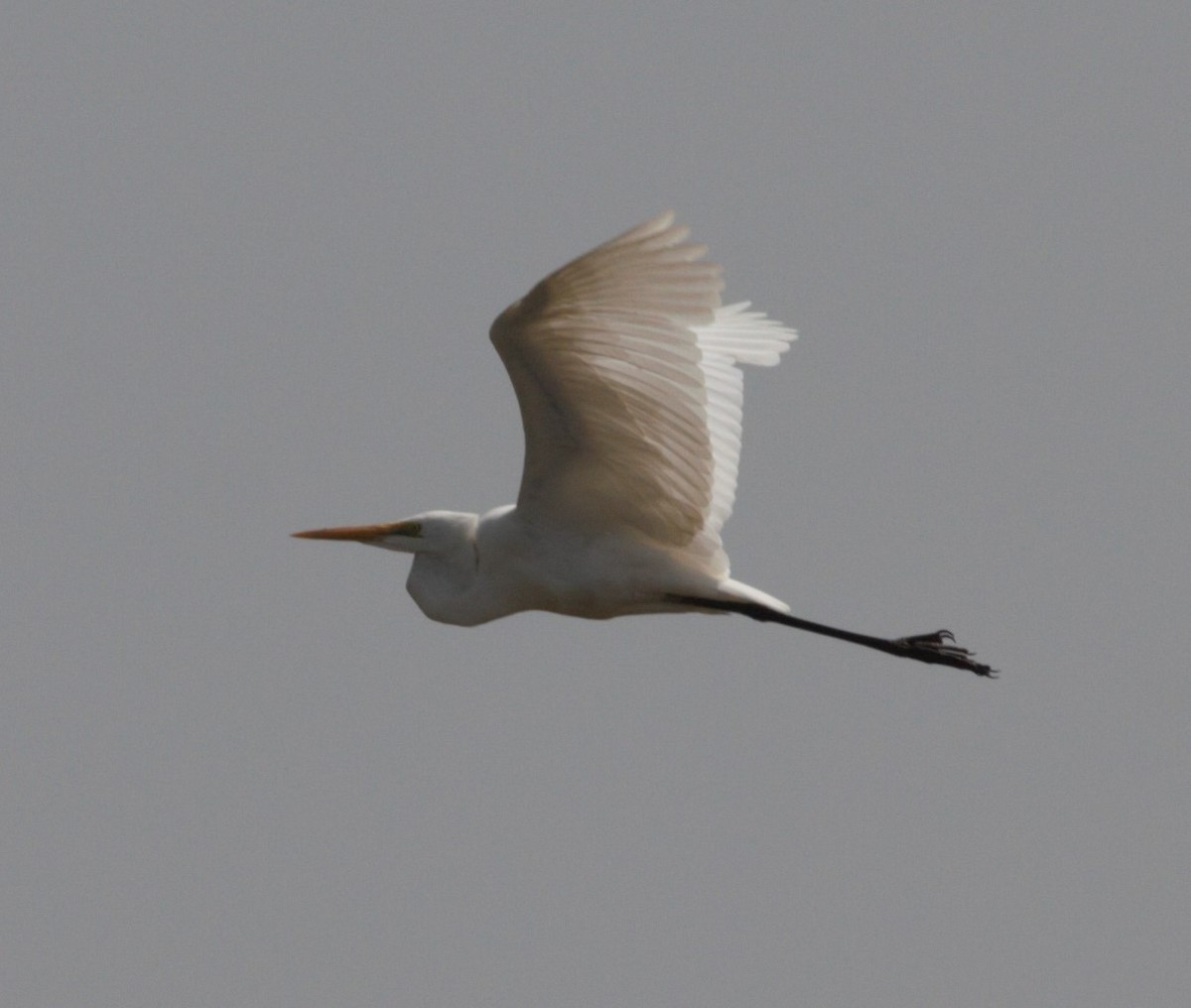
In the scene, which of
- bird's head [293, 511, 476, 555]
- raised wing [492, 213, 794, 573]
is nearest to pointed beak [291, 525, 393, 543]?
bird's head [293, 511, 476, 555]

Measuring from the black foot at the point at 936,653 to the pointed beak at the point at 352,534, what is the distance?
90.0 inches

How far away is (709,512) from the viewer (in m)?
7.86

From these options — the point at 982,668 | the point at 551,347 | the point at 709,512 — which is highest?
the point at 551,347

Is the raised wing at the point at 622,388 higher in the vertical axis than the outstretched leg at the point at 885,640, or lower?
higher

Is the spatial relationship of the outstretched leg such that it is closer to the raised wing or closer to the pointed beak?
the raised wing

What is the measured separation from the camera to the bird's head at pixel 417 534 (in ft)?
26.5

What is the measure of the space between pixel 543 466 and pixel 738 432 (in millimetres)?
1506

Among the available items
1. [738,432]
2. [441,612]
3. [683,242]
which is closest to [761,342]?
→ [738,432]

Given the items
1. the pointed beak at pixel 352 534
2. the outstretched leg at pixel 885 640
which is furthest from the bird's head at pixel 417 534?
the outstretched leg at pixel 885 640

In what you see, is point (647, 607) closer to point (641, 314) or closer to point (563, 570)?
point (563, 570)

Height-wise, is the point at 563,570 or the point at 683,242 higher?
the point at 683,242

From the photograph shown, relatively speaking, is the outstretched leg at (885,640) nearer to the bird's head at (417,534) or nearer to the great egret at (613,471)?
the great egret at (613,471)

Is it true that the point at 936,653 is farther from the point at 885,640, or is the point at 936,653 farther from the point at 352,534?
the point at 352,534

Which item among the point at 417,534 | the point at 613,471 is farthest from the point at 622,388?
the point at 417,534
